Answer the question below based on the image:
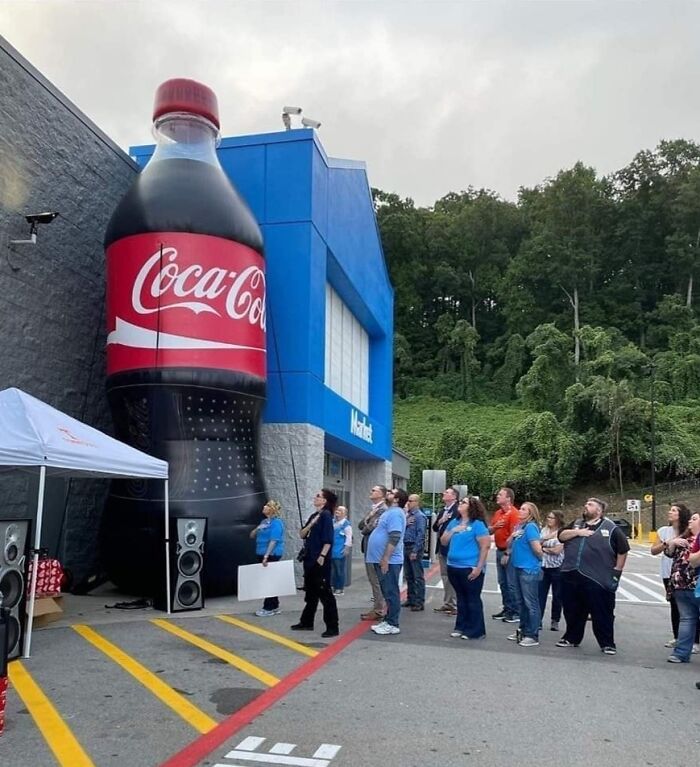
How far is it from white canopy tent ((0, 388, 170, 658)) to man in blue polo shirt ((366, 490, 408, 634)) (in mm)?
2770

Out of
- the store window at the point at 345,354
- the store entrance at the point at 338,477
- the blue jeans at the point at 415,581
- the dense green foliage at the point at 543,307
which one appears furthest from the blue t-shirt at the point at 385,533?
the dense green foliage at the point at 543,307

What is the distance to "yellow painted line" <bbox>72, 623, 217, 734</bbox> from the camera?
196 inches

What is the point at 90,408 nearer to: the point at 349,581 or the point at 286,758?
the point at 349,581

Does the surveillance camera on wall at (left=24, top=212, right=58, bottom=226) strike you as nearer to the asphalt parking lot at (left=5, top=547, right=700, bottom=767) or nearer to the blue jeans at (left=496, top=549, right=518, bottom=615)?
the asphalt parking lot at (left=5, top=547, right=700, bottom=767)

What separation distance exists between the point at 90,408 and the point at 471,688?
865 cm

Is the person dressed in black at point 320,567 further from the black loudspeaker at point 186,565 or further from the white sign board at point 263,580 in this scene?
the black loudspeaker at point 186,565

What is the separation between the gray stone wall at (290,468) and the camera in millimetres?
12797

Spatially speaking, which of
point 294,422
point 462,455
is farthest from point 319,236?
point 462,455

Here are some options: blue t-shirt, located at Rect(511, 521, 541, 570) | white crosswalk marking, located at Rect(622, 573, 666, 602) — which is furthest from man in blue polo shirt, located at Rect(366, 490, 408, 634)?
white crosswalk marking, located at Rect(622, 573, 666, 602)

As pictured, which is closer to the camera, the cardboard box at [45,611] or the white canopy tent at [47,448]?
the white canopy tent at [47,448]

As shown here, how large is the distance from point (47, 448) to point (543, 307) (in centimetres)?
6711

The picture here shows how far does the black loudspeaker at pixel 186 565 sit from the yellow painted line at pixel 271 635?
557 mm

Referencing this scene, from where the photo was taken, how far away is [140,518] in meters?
10.3

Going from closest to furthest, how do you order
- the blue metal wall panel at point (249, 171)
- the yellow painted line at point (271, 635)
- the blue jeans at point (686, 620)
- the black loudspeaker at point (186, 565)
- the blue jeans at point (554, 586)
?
the blue jeans at point (686, 620) → the yellow painted line at point (271, 635) → the blue jeans at point (554, 586) → the black loudspeaker at point (186, 565) → the blue metal wall panel at point (249, 171)
